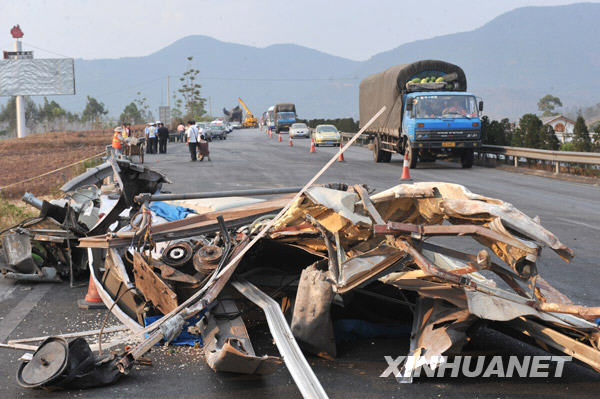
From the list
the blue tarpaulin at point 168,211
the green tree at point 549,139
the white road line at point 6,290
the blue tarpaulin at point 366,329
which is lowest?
the white road line at point 6,290

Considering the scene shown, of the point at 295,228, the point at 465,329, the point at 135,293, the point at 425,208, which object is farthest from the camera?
the point at 135,293

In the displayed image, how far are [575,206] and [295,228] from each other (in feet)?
35.6

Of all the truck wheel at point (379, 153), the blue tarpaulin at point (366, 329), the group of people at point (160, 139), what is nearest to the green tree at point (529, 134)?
the truck wheel at point (379, 153)

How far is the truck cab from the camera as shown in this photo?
2450 cm

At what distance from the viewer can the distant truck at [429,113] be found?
24.6 metres

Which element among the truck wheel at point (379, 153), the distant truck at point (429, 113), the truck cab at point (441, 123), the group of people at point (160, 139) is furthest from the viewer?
the truck wheel at point (379, 153)

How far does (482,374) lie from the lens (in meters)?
4.74

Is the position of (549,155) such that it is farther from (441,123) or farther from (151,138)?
(151,138)

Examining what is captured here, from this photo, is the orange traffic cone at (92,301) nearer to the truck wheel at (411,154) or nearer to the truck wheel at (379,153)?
the truck wheel at (411,154)

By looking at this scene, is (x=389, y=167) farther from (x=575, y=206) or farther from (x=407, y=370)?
(x=407, y=370)

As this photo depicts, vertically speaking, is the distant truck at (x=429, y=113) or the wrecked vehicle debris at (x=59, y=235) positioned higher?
the distant truck at (x=429, y=113)

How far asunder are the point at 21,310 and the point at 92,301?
2.45ft

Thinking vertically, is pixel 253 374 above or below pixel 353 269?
below

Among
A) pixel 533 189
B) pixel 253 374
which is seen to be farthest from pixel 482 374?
pixel 533 189
